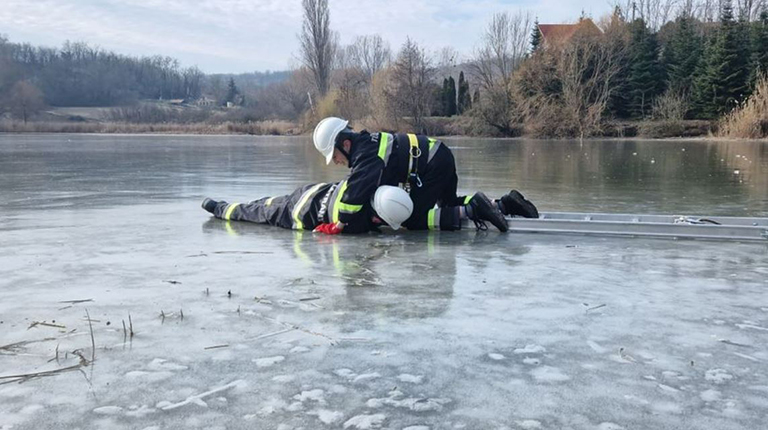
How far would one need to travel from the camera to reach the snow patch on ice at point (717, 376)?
8.24 ft

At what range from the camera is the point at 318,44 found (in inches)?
2141

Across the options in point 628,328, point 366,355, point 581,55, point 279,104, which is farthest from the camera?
point 279,104

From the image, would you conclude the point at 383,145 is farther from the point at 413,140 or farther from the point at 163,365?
the point at 163,365

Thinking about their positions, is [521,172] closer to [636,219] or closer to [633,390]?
[636,219]

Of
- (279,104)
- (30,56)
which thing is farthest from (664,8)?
(30,56)

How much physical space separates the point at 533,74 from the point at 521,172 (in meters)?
28.1

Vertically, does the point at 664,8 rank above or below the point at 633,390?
above

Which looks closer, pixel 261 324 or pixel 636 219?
pixel 261 324

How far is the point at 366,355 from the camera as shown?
2.79m

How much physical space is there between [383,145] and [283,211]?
1.31 m

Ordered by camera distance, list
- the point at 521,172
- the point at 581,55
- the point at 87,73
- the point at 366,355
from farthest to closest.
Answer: the point at 87,73 → the point at 581,55 → the point at 521,172 → the point at 366,355

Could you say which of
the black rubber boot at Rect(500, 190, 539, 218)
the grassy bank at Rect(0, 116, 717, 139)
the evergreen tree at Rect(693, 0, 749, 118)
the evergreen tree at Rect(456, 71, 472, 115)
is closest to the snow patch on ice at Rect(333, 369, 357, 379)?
the black rubber boot at Rect(500, 190, 539, 218)

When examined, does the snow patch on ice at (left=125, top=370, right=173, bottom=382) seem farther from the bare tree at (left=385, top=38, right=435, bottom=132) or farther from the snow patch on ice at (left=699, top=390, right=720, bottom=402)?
the bare tree at (left=385, top=38, right=435, bottom=132)

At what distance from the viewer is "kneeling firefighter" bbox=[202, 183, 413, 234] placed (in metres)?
5.67
